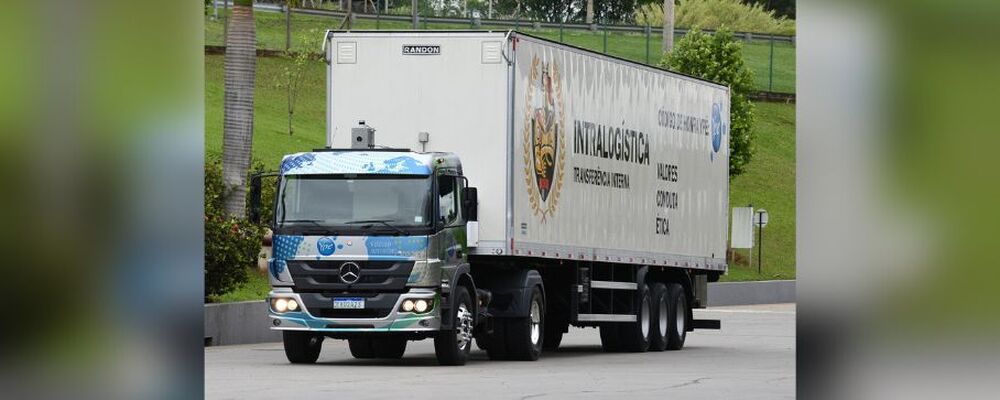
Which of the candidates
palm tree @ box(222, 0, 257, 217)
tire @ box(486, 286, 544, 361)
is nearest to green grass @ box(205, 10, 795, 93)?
palm tree @ box(222, 0, 257, 217)

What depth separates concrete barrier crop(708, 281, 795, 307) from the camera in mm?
49812

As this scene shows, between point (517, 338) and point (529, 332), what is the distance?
21cm

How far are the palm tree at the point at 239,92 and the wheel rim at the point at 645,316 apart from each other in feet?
26.4

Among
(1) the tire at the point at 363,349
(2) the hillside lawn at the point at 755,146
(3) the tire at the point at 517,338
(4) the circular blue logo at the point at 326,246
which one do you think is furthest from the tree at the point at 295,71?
(4) the circular blue logo at the point at 326,246

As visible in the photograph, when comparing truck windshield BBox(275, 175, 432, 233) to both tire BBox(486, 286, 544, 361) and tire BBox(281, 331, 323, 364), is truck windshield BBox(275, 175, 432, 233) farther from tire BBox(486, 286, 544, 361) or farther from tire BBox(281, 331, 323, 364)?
tire BBox(486, 286, 544, 361)

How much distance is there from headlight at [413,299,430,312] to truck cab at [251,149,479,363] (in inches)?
0.5

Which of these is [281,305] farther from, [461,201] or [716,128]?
[716,128]

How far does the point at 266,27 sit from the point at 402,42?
55.8 m

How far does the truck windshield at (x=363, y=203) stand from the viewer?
23.8m

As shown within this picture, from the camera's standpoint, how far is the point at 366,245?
23797mm
